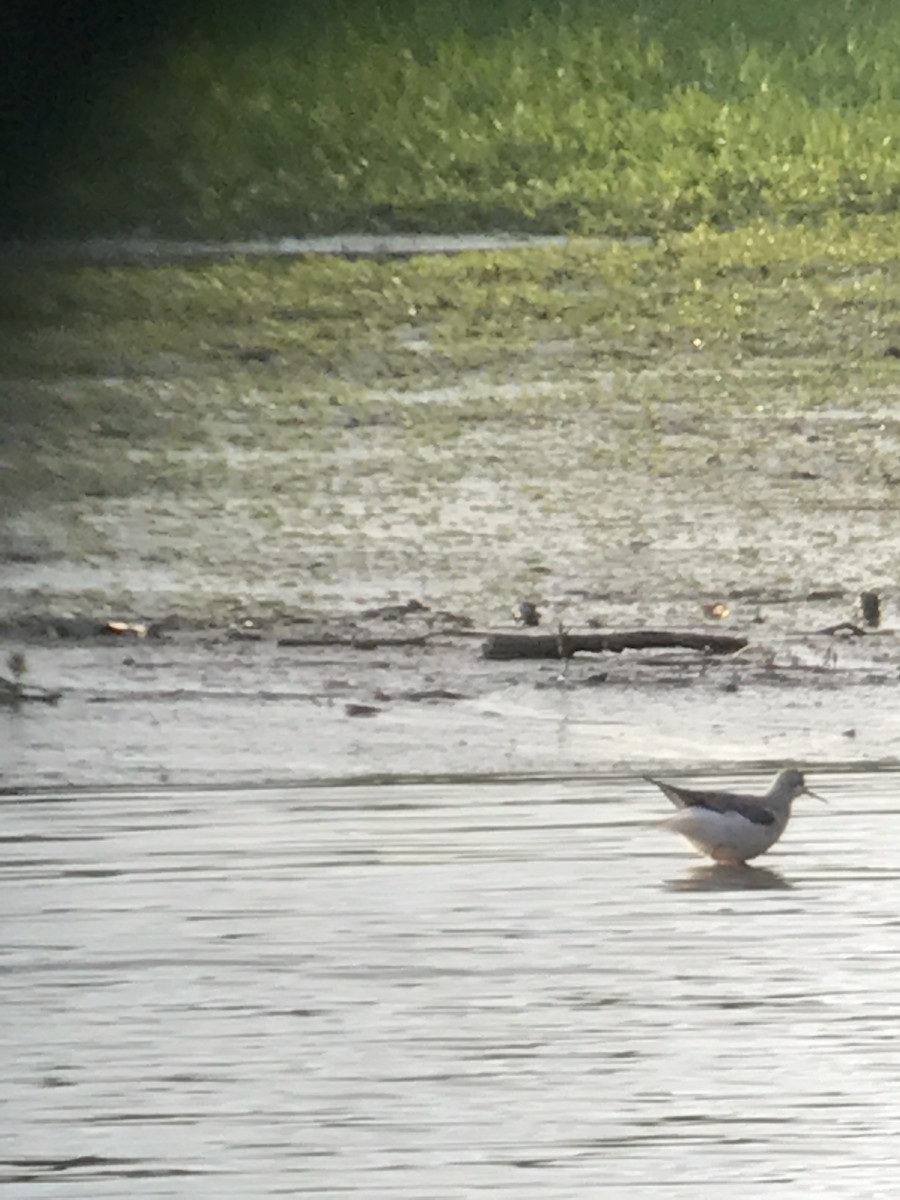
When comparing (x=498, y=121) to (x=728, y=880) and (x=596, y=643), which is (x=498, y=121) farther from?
(x=728, y=880)

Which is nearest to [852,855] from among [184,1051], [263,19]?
[184,1051]

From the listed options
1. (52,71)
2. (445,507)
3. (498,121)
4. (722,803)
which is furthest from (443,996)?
(52,71)

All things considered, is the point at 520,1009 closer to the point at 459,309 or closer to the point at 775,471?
the point at 775,471

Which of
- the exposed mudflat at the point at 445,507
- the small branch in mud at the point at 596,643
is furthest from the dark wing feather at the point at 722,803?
the small branch in mud at the point at 596,643

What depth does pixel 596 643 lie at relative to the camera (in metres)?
2.94

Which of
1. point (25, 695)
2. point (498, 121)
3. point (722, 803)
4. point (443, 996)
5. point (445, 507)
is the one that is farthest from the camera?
point (498, 121)

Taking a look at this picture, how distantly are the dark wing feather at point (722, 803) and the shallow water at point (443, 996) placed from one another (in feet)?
0.20

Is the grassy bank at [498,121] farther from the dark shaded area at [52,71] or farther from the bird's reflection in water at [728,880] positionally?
the bird's reflection in water at [728,880]

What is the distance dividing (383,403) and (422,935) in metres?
1.26

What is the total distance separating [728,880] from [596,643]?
655mm

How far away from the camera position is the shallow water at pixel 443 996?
5.71 ft

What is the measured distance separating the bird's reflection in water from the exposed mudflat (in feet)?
1.07

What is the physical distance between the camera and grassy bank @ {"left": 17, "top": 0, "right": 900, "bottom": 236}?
330 centimetres

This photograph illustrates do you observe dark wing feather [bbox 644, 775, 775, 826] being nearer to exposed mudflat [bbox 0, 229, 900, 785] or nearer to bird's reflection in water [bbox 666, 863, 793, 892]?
bird's reflection in water [bbox 666, 863, 793, 892]
